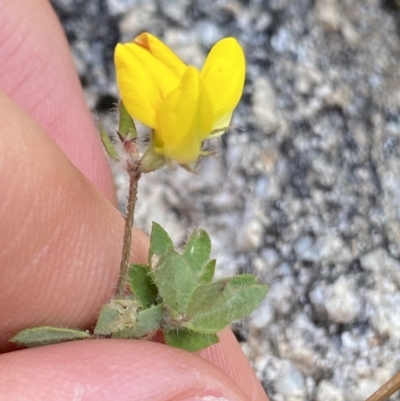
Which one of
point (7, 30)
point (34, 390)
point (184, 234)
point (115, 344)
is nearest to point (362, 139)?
point (184, 234)

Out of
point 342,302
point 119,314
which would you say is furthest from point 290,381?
point 119,314

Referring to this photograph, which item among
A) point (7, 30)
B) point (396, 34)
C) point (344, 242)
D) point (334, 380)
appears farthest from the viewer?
point (396, 34)

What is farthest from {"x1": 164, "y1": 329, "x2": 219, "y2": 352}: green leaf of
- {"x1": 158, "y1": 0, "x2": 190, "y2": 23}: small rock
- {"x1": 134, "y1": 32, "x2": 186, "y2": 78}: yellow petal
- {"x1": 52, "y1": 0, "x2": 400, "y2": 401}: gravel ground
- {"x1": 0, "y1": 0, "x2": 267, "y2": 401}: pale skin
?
{"x1": 158, "y1": 0, "x2": 190, "y2": 23}: small rock

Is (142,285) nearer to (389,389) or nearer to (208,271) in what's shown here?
(208,271)

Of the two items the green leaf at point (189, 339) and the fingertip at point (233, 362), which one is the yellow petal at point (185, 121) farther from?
the fingertip at point (233, 362)

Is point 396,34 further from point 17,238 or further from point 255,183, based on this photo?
point 17,238

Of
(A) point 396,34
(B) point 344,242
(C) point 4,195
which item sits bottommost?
(B) point 344,242

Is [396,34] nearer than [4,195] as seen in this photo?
No
